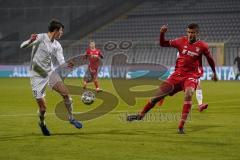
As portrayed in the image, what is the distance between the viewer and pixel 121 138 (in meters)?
12.1

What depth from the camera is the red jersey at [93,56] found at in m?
28.5

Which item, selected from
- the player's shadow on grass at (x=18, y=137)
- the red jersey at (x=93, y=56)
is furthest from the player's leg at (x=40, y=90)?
the red jersey at (x=93, y=56)

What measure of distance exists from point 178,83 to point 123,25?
38.8 meters

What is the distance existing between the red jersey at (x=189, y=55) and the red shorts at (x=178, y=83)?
120 millimetres

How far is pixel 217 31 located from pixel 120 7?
33.1 ft

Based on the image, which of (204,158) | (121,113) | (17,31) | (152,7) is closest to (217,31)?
(152,7)

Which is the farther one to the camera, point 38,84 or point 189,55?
point 189,55

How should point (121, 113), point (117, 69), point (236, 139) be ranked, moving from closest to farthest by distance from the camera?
point (236, 139)
point (121, 113)
point (117, 69)

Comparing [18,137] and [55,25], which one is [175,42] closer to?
[55,25]

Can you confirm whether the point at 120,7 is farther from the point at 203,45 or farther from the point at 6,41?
the point at 203,45

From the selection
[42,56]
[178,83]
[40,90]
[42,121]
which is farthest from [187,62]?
[42,121]

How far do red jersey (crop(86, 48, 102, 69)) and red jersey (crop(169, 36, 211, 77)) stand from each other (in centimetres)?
1485

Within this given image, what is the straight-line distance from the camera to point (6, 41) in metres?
53.6

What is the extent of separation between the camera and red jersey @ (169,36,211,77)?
13422mm
